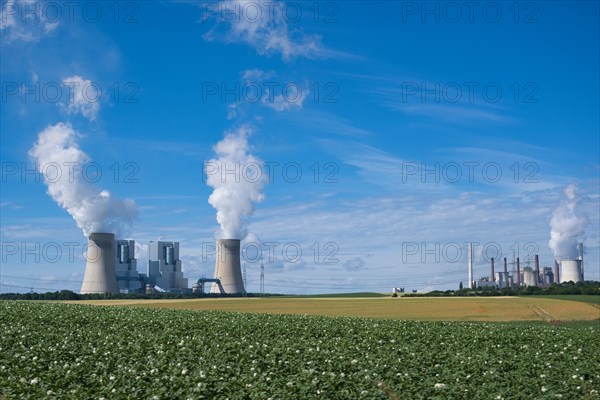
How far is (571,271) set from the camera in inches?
4599

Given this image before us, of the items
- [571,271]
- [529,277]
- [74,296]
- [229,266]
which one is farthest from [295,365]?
[529,277]

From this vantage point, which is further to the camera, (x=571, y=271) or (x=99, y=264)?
(x=571, y=271)

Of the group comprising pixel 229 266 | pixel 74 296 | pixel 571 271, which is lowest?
pixel 74 296

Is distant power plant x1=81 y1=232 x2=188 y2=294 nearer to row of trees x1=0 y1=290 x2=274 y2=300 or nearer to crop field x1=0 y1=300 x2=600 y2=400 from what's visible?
row of trees x1=0 y1=290 x2=274 y2=300

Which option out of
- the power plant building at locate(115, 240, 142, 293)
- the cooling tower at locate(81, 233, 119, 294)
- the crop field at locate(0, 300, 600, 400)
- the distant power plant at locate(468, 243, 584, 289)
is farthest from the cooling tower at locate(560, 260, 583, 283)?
the crop field at locate(0, 300, 600, 400)

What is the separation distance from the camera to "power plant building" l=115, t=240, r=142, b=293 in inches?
3912

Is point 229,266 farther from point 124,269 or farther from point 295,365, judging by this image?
point 295,365

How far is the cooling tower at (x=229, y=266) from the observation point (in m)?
76.0

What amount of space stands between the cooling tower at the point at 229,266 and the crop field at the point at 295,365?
54.2m

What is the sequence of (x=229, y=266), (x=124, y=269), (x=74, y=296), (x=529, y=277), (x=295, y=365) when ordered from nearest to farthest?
(x=295, y=365)
(x=229, y=266)
(x=74, y=296)
(x=124, y=269)
(x=529, y=277)

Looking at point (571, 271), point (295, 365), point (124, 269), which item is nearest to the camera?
point (295, 365)

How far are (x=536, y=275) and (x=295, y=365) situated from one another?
14436cm

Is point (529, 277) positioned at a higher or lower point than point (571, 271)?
lower

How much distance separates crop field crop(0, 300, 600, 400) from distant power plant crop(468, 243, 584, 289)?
98.8m
